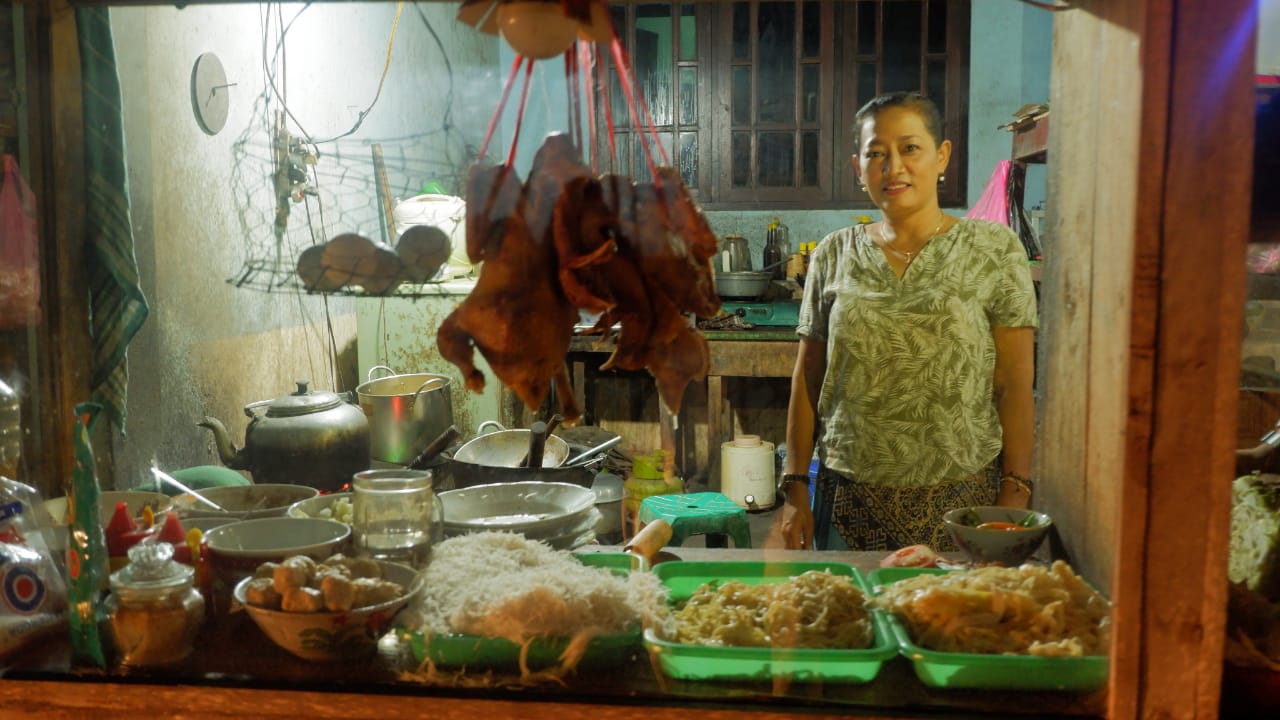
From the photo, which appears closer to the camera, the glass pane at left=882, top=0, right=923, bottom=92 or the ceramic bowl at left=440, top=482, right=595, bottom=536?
the ceramic bowl at left=440, top=482, right=595, bottom=536

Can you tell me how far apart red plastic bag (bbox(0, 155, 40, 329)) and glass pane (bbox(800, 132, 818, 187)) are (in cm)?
473

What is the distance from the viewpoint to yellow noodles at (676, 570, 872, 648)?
1.26 m

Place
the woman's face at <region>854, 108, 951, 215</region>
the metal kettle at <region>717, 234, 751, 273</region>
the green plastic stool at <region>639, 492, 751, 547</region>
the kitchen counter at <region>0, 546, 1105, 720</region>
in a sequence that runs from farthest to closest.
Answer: the metal kettle at <region>717, 234, 751, 273</region>
the green plastic stool at <region>639, 492, 751, 547</region>
the woman's face at <region>854, 108, 951, 215</region>
the kitchen counter at <region>0, 546, 1105, 720</region>

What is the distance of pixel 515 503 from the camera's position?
1922 millimetres

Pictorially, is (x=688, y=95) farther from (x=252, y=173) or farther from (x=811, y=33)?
(x=252, y=173)

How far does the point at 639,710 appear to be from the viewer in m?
A: 1.23

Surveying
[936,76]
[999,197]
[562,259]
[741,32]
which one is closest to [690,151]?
[741,32]

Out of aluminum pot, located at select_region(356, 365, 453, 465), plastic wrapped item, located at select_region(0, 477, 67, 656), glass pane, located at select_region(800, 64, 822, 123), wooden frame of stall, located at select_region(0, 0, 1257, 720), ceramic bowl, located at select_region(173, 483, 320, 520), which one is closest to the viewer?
wooden frame of stall, located at select_region(0, 0, 1257, 720)

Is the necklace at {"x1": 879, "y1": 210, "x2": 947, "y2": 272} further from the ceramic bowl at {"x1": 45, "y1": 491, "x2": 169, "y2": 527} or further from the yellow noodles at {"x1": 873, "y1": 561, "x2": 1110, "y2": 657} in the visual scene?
the ceramic bowl at {"x1": 45, "y1": 491, "x2": 169, "y2": 527}

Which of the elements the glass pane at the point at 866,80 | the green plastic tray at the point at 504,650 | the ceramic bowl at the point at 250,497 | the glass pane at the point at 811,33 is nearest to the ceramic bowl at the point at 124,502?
the ceramic bowl at the point at 250,497

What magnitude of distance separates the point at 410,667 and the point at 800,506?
1.45 meters

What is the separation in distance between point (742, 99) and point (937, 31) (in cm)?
140

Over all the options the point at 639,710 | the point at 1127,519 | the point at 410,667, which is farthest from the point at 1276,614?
the point at 410,667

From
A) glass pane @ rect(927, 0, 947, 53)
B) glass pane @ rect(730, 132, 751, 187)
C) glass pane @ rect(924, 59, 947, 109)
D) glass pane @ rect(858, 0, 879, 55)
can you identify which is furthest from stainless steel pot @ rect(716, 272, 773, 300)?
glass pane @ rect(927, 0, 947, 53)
